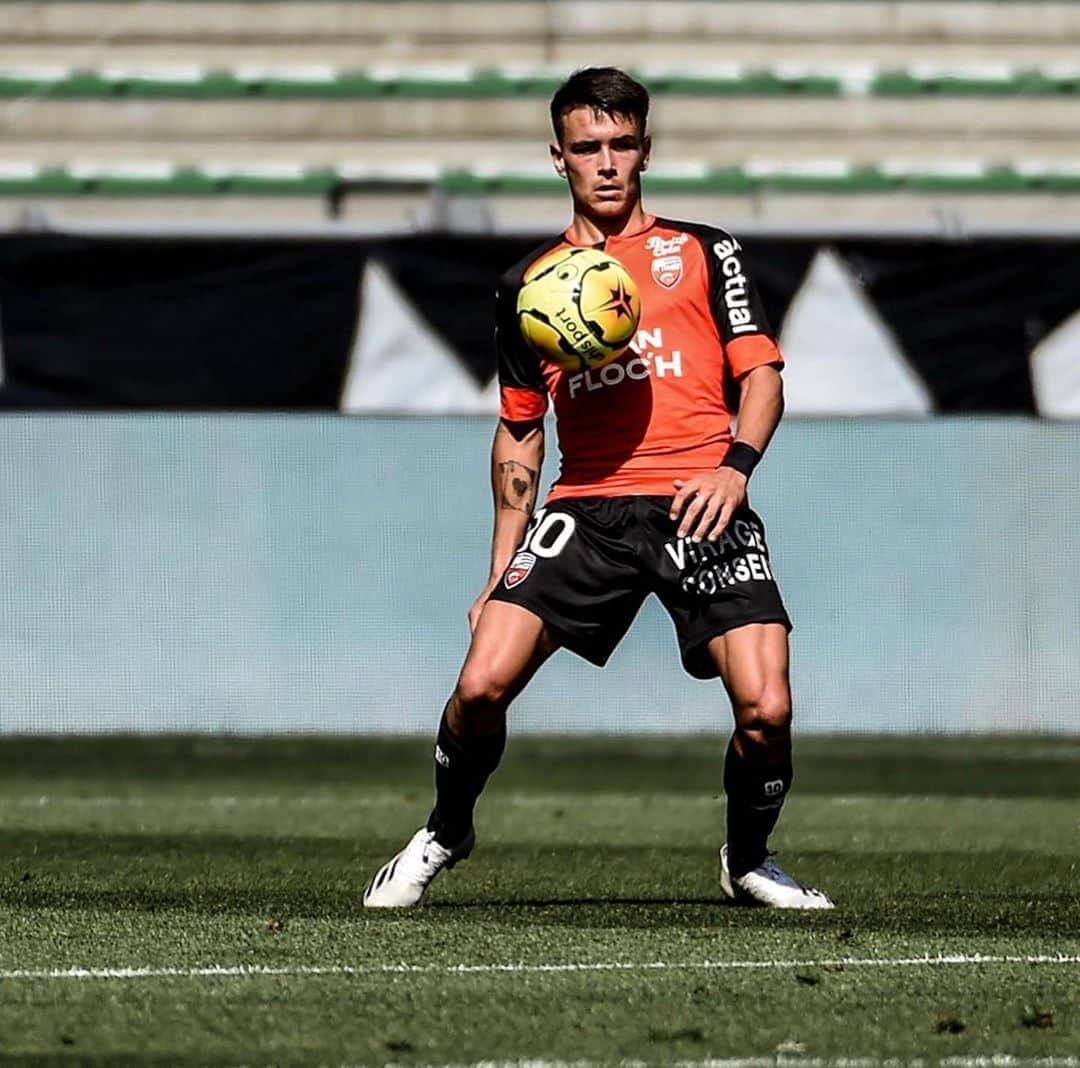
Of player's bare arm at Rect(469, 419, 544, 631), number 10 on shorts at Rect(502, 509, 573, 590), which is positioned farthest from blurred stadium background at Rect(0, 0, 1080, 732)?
number 10 on shorts at Rect(502, 509, 573, 590)

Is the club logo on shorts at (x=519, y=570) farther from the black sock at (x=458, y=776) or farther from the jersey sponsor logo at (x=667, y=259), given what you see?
the jersey sponsor logo at (x=667, y=259)

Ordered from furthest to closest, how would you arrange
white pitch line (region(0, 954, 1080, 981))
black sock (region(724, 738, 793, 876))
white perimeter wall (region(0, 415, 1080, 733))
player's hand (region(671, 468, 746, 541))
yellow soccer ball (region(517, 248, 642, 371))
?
1. white perimeter wall (region(0, 415, 1080, 733))
2. black sock (region(724, 738, 793, 876))
3. yellow soccer ball (region(517, 248, 642, 371))
4. player's hand (region(671, 468, 746, 541))
5. white pitch line (region(0, 954, 1080, 981))

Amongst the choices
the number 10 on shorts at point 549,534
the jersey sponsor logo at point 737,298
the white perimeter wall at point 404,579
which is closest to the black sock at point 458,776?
the number 10 on shorts at point 549,534

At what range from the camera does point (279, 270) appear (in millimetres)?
12102

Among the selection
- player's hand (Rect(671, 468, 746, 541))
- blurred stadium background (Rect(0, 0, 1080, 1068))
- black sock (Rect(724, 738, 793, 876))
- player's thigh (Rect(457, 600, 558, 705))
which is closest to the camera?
player's hand (Rect(671, 468, 746, 541))

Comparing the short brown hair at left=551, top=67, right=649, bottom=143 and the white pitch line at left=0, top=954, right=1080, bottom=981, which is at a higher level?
the short brown hair at left=551, top=67, right=649, bottom=143

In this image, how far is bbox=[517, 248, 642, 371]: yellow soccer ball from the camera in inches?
239

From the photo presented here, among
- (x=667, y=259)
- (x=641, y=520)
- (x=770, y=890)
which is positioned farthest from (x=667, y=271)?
(x=770, y=890)

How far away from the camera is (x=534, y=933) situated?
230 inches

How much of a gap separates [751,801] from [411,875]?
2.99 ft

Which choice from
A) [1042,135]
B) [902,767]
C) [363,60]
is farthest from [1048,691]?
[363,60]

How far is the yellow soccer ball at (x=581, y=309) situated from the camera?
6082 mm

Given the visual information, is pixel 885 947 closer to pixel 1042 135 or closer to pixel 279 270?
pixel 279 270

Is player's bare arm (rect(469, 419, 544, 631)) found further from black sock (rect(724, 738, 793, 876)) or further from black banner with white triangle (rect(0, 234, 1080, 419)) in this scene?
black banner with white triangle (rect(0, 234, 1080, 419))
